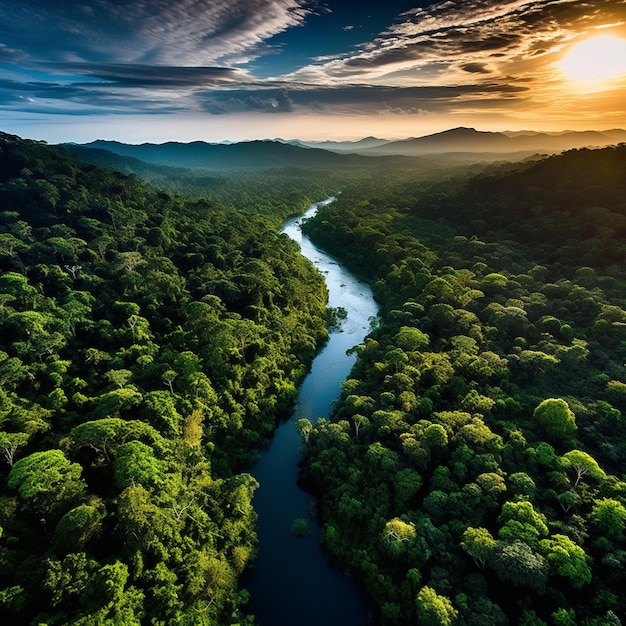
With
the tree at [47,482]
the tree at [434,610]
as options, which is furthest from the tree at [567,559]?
the tree at [47,482]

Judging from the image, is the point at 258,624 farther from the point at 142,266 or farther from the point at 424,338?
the point at 142,266

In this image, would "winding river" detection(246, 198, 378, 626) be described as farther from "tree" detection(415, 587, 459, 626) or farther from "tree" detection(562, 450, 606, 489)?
"tree" detection(562, 450, 606, 489)

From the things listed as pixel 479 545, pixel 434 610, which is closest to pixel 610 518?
pixel 479 545

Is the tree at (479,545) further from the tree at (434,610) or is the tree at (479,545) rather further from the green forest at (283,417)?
the tree at (434,610)

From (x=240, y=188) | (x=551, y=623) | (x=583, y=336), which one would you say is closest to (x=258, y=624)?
(x=551, y=623)

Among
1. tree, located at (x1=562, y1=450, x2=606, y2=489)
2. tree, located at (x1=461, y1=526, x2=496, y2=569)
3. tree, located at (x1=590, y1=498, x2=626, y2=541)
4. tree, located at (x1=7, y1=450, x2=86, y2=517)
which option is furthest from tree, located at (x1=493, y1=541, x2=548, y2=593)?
tree, located at (x1=7, y1=450, x2=86, y2=517)
